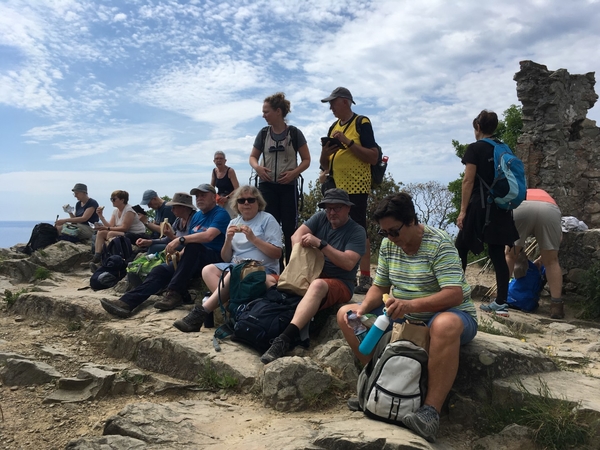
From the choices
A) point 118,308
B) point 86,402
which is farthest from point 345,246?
point 118,308

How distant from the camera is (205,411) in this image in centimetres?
363

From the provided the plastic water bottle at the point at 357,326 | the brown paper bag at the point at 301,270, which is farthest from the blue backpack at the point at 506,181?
the plastic water bottle at the point at 357,326

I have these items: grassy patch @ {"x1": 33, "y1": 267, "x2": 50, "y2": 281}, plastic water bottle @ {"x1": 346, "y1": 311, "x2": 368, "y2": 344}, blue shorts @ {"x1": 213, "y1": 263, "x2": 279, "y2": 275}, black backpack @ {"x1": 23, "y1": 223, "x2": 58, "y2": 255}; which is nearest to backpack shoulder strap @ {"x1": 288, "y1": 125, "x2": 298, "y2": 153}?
blue shorts @ {"x1": 213, "y1": 263, "x2": 279, "y2": 275}

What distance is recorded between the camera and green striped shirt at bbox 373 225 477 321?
10.9ft

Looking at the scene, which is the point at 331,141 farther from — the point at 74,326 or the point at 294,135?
the point at 74,326

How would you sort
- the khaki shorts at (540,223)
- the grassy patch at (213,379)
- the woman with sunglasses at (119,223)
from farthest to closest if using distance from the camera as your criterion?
the woman with sunglasses at (119,223) < the khaki shorts at (540,223) < the grassy patch at (213,379)

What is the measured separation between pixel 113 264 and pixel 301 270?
3764mm

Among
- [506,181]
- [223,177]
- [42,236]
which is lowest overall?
[42,236]

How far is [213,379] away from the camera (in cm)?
409

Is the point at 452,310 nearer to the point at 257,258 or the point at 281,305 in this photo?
the point at 281,305

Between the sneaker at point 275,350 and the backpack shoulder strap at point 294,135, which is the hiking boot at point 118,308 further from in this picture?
the backpack shoulder strap at point 294,135

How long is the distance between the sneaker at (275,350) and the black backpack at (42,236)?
693 centimetres

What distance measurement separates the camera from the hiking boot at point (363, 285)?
222 inches

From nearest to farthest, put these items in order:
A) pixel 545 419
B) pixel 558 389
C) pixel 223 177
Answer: pixel 545 419
pixel 558 389
pixel 223 177
